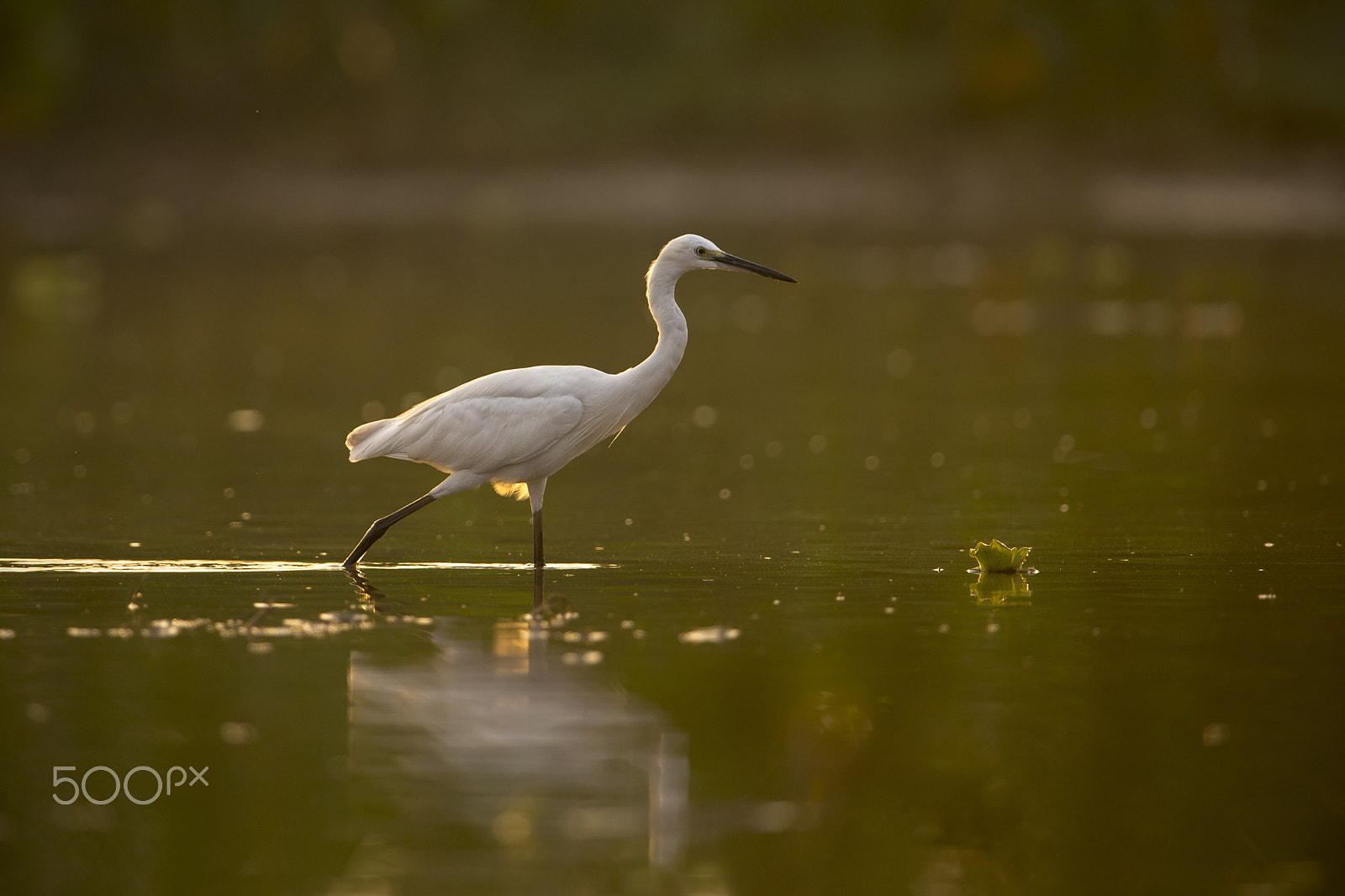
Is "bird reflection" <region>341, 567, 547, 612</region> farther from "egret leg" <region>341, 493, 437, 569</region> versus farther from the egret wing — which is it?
the egret wing

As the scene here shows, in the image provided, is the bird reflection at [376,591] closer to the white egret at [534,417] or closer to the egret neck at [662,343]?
the white egret at [534,417]

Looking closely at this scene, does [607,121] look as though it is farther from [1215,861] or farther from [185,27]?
[1215,861]

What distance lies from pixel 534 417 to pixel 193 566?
7.00 ft

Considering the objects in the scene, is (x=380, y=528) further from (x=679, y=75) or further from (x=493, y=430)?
(x=679, y=75)

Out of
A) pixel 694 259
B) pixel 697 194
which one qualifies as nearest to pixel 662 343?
pixel 694 259

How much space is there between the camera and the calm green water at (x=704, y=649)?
6.86 m

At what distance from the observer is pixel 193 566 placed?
11.3 m

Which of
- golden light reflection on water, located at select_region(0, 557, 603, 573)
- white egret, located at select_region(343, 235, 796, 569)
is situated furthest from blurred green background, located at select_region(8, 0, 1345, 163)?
white egret, located at select_region(343, 235, 796, 569)

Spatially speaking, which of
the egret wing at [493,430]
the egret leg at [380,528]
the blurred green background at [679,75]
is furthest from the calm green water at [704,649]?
the blurred green background at [679,75]

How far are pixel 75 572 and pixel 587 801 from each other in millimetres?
4925

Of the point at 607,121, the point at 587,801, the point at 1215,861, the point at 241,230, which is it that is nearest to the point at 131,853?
the point at 587,801

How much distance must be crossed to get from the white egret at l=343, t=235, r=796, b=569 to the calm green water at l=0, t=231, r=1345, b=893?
0.55m

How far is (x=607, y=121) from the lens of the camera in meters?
90.8

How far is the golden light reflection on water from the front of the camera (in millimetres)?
11156
